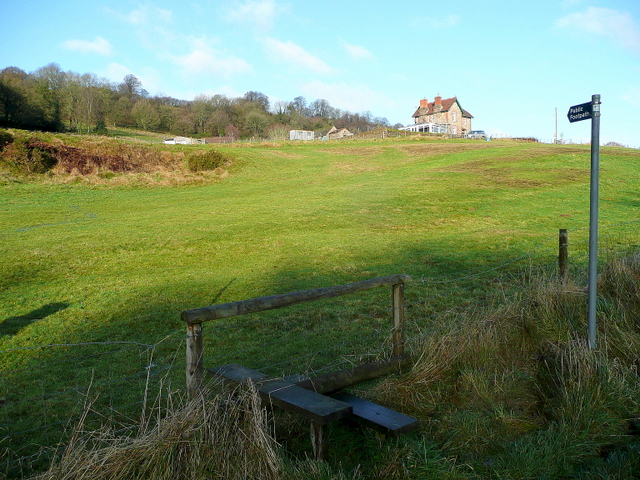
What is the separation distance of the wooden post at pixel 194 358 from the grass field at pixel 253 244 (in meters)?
1.75

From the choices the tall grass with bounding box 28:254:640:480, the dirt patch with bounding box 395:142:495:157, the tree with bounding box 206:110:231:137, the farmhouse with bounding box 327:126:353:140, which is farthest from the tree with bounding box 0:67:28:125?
the tall grass with bounding box 28:254:640:480

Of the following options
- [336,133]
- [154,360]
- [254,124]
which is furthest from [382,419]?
[336,133]

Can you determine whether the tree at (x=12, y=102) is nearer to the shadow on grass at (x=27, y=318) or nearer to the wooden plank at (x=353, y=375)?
the shadow on grass at (x=27, y=318)

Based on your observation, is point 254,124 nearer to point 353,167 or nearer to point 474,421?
point 353,167

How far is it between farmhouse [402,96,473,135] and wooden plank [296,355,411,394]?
10132cm

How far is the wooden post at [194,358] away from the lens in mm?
4297

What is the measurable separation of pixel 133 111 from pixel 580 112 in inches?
3789

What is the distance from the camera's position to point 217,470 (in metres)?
3.73

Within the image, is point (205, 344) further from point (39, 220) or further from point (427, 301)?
point (39, 220)

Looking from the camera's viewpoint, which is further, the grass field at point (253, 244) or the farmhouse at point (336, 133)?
the farmhouse at point (336, 133)

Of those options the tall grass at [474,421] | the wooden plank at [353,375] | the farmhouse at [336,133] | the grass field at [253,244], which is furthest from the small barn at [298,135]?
the wooden plank at [353,375]

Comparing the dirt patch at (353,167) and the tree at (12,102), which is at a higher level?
the tree at (12,102)

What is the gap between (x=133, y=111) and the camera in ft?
304

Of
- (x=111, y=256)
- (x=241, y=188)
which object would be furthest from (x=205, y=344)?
(x=241, y=188)
